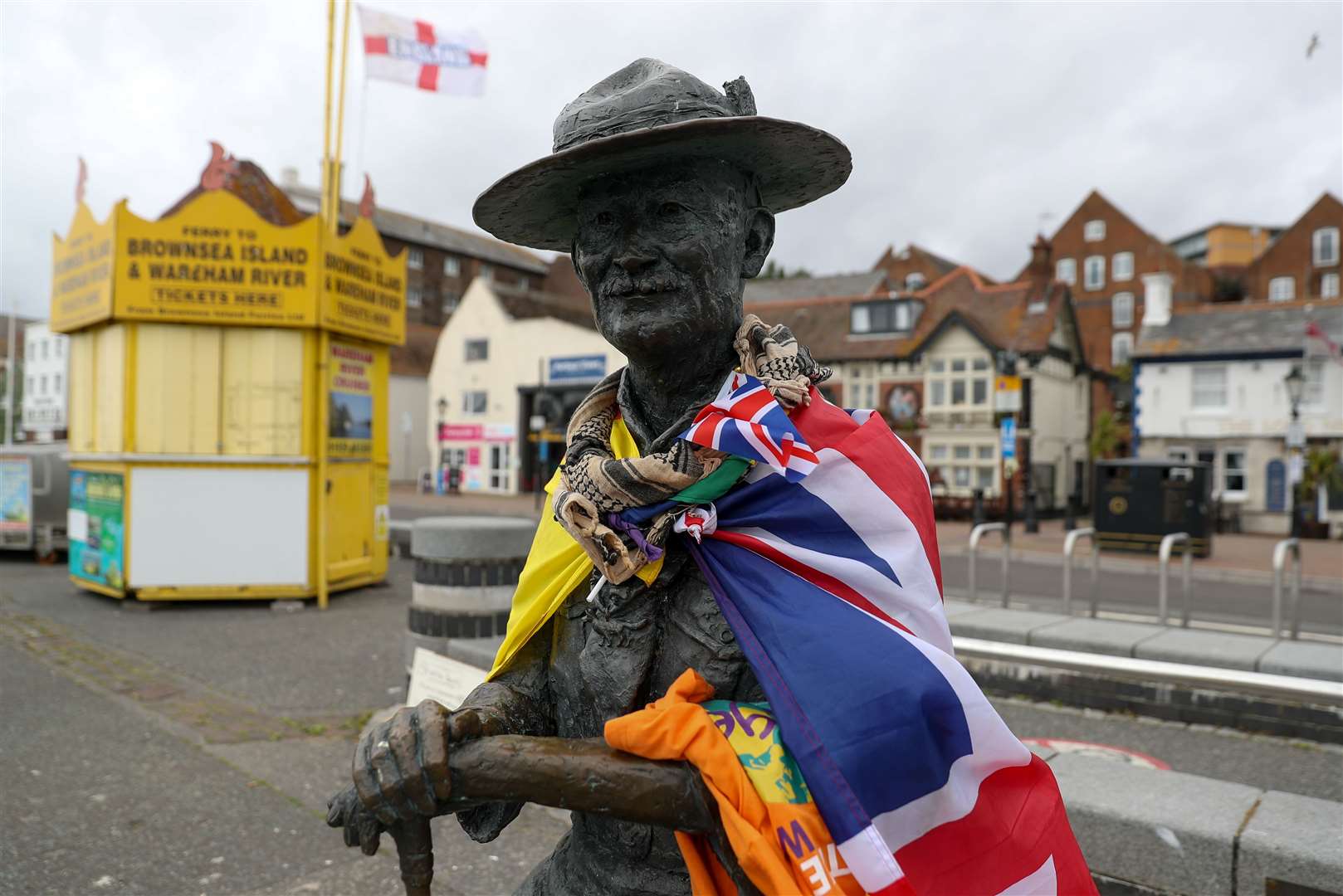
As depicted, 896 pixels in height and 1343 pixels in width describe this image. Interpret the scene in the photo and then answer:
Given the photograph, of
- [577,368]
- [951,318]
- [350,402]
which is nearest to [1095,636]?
[350,402]

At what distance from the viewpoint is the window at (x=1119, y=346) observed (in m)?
41.8

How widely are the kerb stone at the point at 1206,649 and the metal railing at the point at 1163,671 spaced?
2.7 inches

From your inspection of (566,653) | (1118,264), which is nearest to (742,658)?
(566,653)

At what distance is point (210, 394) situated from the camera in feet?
29.9

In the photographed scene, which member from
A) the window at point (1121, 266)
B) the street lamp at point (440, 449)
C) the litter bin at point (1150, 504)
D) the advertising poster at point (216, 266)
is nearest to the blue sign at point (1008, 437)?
the litter bin at point (1150, 504)

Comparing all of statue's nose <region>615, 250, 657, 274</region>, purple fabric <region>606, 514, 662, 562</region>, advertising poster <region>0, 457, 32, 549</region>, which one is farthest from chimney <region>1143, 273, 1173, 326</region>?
purple fabric <region>606, 514, 662, 562</region>

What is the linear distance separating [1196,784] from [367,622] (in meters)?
7.50

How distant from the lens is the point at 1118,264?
43031 mm

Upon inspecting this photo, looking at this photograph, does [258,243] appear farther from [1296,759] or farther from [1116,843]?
[1296,759]

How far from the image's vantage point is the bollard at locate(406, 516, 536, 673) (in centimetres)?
512

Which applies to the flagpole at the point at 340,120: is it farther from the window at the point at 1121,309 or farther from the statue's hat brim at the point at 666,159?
the window at the point at 1121,309

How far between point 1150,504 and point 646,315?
58.2ft

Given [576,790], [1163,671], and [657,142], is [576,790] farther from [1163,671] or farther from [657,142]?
[1163,671]

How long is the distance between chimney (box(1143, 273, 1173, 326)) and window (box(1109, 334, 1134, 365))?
48.9 feet
